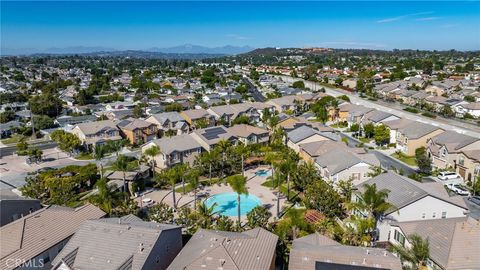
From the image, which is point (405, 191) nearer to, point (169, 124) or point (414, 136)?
point (414, 136)

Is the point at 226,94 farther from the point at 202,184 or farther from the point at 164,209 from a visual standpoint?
the point at 164,209

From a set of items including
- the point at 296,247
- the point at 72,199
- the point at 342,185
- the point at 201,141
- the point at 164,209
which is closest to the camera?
the point at 296,247

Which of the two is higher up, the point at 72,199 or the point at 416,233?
the point at 416,233

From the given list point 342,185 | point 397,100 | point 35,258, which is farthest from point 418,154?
point 397,100

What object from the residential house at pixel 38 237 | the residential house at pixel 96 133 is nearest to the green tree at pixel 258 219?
the residential house at pixel 38 237

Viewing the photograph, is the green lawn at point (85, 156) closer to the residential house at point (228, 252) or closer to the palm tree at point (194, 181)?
the palm tree at point (194, 181)

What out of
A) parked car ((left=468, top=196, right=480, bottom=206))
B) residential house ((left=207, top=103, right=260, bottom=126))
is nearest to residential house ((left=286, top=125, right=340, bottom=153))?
parked car ((left=468, top=196, right=480, bottom=206))
